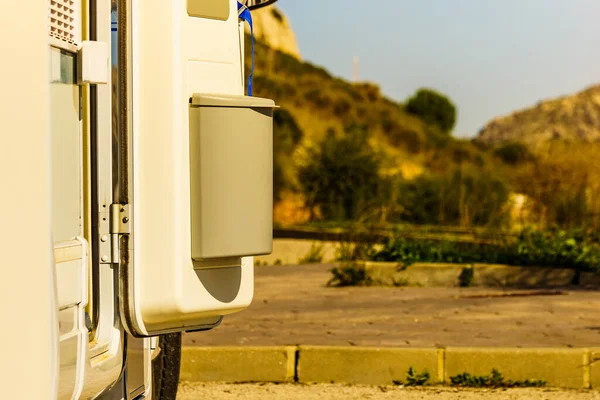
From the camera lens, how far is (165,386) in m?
4.31

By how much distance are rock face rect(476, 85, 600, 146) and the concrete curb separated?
8342 centimetres

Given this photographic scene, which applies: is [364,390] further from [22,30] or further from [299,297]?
[22,30]

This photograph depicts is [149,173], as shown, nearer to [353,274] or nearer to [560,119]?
[353,274]

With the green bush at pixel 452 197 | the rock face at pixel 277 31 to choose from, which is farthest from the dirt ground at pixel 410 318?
the rock face at pixel 277 31

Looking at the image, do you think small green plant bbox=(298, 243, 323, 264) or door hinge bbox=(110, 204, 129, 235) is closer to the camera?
door hinge bbox=(110, 204, 129, 235)

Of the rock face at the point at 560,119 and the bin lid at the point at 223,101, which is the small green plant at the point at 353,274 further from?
the rock face at the point at 560,119

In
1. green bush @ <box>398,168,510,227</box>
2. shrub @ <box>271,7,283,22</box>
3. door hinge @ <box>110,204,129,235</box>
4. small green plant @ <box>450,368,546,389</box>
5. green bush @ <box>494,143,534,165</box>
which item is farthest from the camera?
shrub @ <box>271,7,283,22</box>

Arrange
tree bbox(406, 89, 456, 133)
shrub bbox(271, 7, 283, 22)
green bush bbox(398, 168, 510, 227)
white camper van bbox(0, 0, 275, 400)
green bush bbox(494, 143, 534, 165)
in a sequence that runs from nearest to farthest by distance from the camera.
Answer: white camper van bbox(0, 0, 275, 400), green bush bbox(398, 168, 510, 227), green bush bbox(494, 143, 534, 165), tree bbox(406, 89, 456, 133), shrub bbox(271, 7, 283, 22)

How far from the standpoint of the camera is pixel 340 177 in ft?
72.6

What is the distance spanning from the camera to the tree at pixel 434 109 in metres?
60.9

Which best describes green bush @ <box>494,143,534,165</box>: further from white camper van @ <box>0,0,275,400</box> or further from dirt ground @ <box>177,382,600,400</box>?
white camper van @ <box>0,0,275,400</box>

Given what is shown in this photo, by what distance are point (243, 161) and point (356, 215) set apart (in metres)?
16.9

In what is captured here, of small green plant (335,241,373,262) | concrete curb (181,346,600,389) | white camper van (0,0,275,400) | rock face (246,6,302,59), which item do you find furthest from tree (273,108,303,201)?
rock face (246,6,302,59)

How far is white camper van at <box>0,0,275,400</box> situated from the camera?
2561mm
